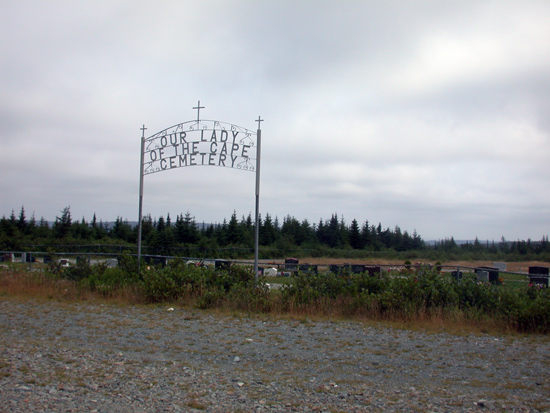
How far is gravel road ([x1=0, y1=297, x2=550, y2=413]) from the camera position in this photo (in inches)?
187

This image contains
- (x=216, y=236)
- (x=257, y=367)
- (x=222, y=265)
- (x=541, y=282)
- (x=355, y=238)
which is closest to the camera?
(x=257, y=367)

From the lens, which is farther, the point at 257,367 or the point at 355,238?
the point at 355,238

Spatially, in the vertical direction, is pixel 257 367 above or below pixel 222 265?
below

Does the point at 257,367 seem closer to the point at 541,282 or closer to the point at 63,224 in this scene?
the point at 541,282

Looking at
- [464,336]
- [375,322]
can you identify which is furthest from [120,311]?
[464,336]

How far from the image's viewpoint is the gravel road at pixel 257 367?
187 inches

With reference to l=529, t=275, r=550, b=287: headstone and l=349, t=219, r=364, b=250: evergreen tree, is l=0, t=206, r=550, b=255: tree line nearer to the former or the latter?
l=349, t=219, r=364, b=250: evergreen tree

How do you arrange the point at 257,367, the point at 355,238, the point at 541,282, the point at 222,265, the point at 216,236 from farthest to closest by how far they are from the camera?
1. the point at 355,238
2. the point at 216,236
3. the point at 541,282
4. the point at 222,265
5. the point at 257,367

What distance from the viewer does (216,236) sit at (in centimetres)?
4559

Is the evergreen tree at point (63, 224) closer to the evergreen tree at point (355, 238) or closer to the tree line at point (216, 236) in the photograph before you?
the tree line at point (216, 236)

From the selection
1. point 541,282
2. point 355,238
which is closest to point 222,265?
point 541,282

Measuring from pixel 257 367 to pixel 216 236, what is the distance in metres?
39.9

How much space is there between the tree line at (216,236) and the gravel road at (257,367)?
24.0 meters

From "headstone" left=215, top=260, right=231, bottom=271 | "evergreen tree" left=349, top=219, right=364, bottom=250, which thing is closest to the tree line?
"evergreen tree" left=349, top=219, right=364, bottom=250
